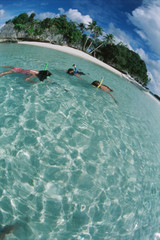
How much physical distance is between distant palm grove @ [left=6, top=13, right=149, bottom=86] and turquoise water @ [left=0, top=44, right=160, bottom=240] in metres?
38.8

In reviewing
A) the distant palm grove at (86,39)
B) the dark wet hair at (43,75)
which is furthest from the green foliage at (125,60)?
the dark wet hair at (43,75)

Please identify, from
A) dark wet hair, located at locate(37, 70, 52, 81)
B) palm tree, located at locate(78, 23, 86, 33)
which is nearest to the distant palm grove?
palm tree, located at locate(78, 23, 86, 33)

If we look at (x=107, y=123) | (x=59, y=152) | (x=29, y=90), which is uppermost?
(x=107, y=123)

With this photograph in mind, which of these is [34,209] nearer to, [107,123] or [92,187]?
[92,187]

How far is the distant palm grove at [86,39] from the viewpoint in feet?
127

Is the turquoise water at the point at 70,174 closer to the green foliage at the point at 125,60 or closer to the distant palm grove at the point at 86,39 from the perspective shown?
the distant palm grove at the point at 86,39

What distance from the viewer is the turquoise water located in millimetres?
4094

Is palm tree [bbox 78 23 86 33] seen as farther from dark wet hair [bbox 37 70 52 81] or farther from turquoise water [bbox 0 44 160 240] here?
turquoise water [bbox 0 44 160 240]

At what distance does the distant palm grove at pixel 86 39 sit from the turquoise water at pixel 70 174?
38843mm

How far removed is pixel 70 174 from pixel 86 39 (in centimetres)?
5285

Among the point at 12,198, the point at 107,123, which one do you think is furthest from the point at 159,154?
the point at 12,198

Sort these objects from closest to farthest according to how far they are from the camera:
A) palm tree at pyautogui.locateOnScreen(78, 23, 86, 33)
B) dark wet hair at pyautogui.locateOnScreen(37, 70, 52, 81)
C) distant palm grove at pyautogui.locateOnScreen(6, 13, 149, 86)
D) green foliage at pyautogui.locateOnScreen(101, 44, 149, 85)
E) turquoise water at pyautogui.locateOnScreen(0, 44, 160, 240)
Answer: turquoise water at pyautogui.locateOnScreen(0, 44, 160, 240)
dark wet hair at pyautogui.locateOnScreen(37, 70, 52, 81)
distant palm grove at pyautogui.locateOnScreen(6, 13, 149, 86)
palm tree at pyautogui.locateOnScreen(78, 23, 86, 33)
green foliage at pyautogui.locateOnScreen(101, 44, 149, 85)

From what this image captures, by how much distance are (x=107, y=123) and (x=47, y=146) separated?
4.95 meters

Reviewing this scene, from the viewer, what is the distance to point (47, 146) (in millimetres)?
6074
